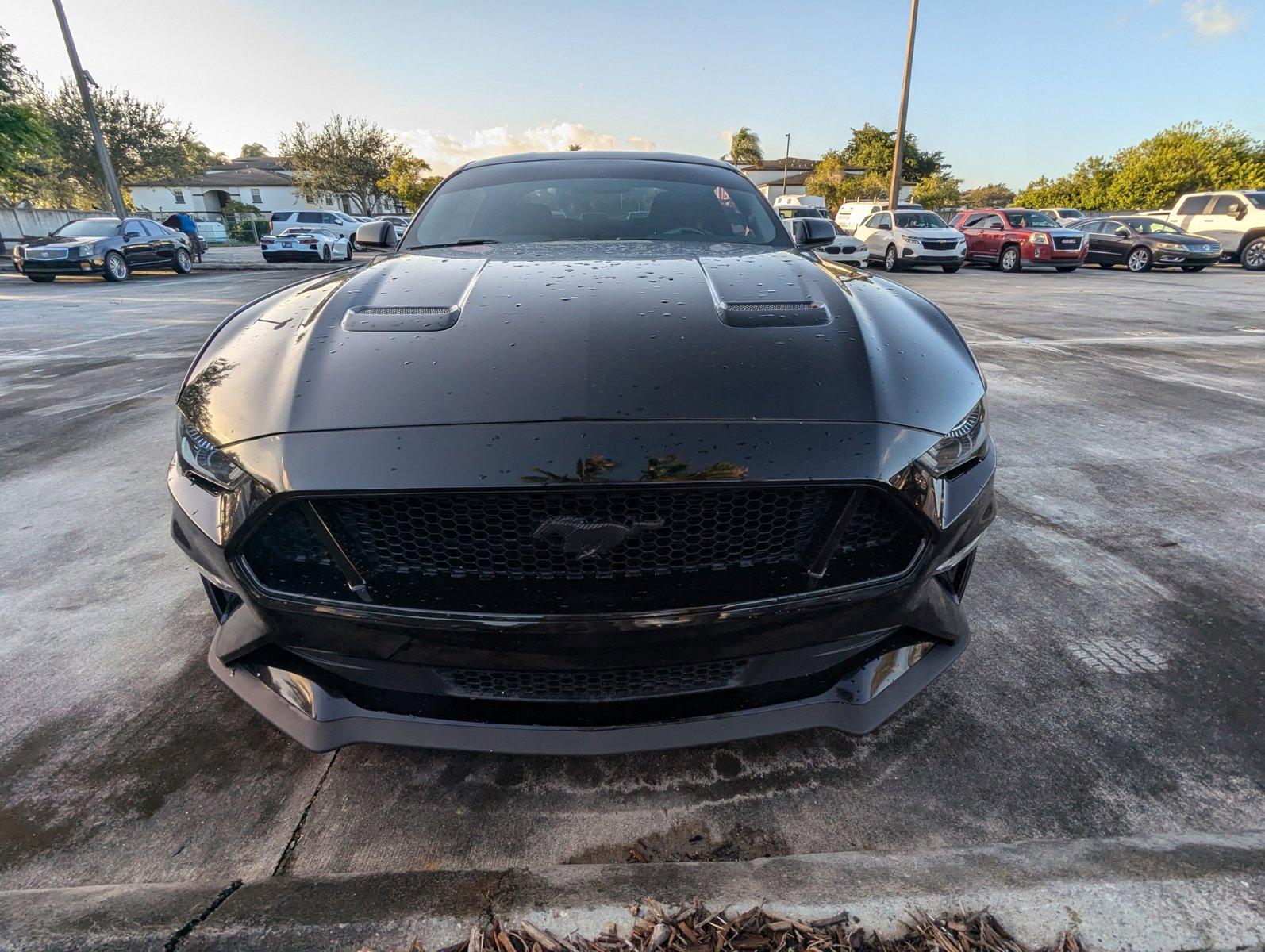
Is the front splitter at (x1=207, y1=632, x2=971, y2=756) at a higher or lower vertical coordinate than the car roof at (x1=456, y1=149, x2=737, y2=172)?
lower

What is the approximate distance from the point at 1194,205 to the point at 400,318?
24.2 meters

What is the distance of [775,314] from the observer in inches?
59.4

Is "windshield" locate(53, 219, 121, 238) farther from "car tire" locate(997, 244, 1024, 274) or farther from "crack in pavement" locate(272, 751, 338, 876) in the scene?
"car tire" locate(997, 244, 1024, 274)

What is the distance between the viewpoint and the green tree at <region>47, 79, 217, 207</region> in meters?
32.6

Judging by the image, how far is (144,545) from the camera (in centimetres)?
268

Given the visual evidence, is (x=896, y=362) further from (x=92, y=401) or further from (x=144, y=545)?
(x=92, y=401)

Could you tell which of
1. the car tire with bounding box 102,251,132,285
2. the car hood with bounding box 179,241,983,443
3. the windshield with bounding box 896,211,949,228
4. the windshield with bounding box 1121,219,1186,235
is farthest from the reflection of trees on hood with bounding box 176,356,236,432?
the windshield with bounding box 1121,219,1186,235

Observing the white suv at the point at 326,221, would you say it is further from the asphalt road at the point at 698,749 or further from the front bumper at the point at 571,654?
the front bumper at the point at 571,654

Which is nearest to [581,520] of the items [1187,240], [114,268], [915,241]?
[114,268]

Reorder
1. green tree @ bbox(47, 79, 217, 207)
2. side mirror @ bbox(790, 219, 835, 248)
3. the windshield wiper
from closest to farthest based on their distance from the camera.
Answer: the windshield wiper
side mirror @ bbox(790, 219, 835, 248)
green tree @ bbox(47, 79, 217, 207)

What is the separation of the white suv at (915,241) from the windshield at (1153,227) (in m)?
4.65

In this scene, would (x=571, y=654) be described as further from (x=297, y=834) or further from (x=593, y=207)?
(x=593, y=207)

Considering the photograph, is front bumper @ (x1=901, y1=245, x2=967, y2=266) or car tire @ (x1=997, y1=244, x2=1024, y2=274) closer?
front bumper @ (x1=901, y1=245, x2=967, y2=266)

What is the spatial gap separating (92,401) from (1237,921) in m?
6.30
